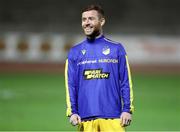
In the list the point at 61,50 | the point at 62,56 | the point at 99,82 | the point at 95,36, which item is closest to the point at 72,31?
the point at 61,50

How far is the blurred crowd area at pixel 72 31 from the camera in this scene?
21.0 m

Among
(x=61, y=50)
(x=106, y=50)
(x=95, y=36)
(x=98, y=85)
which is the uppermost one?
(x=61, y=50)

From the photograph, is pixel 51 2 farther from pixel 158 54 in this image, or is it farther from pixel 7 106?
pixel 7 106

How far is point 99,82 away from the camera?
4.85 meters

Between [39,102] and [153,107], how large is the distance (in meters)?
2.48

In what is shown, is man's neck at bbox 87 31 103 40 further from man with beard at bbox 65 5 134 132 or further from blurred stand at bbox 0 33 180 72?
blurred stand at bbox 0 33 180 72

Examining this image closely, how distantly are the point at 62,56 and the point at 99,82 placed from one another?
16.5m

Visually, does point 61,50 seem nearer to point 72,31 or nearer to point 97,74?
point 72,31

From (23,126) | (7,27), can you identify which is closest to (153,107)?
(23,126)

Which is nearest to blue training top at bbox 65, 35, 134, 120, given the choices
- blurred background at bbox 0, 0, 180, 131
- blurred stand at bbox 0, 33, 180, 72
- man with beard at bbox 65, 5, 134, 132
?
man with beard at bbox 65, 5, 134, 132

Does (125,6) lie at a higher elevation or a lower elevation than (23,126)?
higher

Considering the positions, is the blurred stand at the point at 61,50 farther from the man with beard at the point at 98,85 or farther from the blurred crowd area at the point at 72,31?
the man with beard at the point at 98,85

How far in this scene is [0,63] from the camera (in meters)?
20.0

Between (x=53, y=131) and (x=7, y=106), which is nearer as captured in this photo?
(x=53, y=131)
